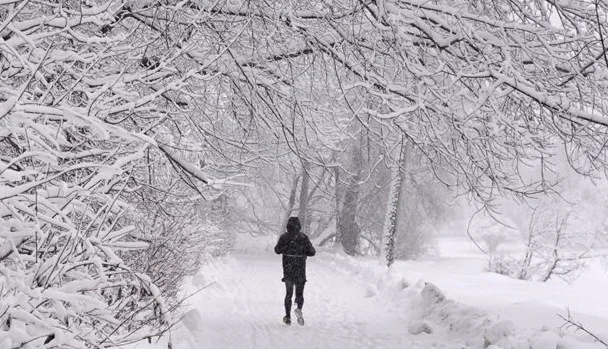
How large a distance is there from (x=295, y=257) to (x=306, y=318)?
107 cm

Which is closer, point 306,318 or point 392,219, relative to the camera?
point 306,318

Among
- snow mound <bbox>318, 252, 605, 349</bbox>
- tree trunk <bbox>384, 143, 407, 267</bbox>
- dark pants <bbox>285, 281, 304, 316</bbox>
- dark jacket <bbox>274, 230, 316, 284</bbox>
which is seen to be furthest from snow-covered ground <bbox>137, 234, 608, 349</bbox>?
tree trunk <bbox>384, 143, 407, 267</bbox>

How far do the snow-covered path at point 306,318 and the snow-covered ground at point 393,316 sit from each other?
0.04 ft

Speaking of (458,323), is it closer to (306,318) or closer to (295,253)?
(306,318)

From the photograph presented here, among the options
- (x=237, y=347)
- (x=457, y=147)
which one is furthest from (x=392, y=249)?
(x=457, y=147)

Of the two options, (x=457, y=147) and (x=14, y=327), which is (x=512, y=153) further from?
(x=14, y=327)

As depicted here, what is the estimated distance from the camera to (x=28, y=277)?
2.37 m

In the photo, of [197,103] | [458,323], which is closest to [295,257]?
[458,323]

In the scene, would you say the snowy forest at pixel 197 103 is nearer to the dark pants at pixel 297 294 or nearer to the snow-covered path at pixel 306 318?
the snow-covered path at pixel 306 318

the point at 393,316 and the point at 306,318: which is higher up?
the point at 393,316

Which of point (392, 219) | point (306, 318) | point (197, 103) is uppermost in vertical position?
point (197, 103)

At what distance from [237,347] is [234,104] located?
10.6 feet

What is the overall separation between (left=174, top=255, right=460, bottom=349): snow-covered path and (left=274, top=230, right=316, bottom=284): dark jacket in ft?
2.36

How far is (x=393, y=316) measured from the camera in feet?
33.2
